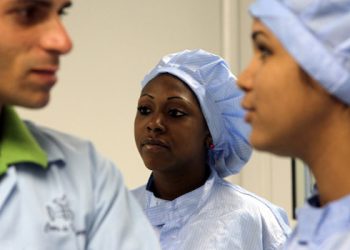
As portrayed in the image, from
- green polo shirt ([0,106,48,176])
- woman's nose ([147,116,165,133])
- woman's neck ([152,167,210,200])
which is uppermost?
green polo shirt ([0,106,48,176])

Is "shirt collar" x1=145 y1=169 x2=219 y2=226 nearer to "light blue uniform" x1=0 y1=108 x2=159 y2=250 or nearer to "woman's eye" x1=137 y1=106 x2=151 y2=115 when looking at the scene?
"woman's eye" x1=137 y1=106 x2=151 y2=115

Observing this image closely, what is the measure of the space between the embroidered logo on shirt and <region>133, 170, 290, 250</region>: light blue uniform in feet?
2.61

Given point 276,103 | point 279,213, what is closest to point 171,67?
point 279,213

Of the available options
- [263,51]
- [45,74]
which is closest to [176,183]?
[263,51]

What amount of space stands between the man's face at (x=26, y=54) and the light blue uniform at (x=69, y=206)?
0.40ft

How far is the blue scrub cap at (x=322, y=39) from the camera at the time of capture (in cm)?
114

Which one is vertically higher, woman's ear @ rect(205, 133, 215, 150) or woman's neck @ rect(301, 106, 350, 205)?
woman's neck @ rect(301, 106, 350, 205)

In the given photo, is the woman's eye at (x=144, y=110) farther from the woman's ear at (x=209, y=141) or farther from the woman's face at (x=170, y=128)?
the woman's ear at (x=209, y=141)

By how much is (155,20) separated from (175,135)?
0.74m

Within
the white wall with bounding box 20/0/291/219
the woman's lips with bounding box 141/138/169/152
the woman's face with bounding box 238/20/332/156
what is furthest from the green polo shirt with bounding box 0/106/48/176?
the white wall with bounding box 20/0/291/219

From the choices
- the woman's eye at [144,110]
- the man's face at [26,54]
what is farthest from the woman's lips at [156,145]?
the man's face at [26,54]

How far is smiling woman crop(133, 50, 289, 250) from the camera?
194 centimetres

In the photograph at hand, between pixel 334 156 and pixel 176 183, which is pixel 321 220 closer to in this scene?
pixel 334 156

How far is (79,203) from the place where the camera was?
1134 millimetres
